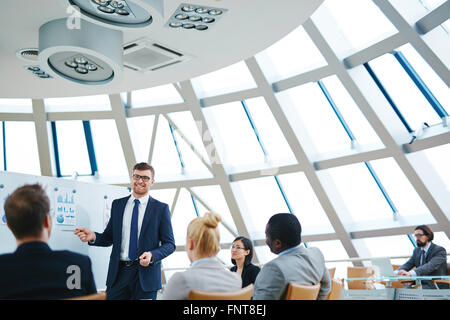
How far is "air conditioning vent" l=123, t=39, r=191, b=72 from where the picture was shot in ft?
22.8

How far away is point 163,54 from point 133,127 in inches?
298

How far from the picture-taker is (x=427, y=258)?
6.86 meters

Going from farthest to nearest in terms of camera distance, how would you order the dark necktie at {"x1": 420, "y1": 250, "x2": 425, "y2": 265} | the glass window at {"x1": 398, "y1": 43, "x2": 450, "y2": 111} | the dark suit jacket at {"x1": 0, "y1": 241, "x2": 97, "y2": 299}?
the glass window at {"x1": 398, "y1": 43, "x2": 450, "y2": 111}, the dark necktie at {"x1": 420, "y1": 250, "x2": 425, "y2": 265}, the dark suit jacket at {"x1": 0, "y1": 241, "x2": 97, "y2": 299}

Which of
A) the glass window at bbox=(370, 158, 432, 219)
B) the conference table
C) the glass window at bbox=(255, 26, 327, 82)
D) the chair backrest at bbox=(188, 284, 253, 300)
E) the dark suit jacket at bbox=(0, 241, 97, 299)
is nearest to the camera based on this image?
the dark suit jacket at bbox=(0, 241, 97, 299)

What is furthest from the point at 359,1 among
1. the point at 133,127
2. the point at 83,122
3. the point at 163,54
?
the point at 83,122

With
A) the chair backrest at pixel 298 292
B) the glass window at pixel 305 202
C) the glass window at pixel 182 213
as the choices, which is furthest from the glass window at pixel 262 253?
the chair backrest at pixel 298 292

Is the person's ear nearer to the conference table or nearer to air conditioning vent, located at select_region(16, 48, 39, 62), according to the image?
the conference table

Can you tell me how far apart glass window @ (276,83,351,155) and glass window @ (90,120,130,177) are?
6.47m

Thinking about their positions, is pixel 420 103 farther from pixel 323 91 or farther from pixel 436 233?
pixel 436 233

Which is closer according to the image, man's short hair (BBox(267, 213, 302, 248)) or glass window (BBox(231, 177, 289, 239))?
man's short hair (BBox(267, 213, 302, 248))

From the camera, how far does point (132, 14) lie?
5.65m

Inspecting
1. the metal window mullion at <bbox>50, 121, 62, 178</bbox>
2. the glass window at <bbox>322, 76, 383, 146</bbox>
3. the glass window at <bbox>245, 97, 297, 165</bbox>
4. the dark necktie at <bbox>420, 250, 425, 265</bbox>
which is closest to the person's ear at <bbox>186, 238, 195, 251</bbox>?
the dark necktie at <bbox>420, 250, 425, 265</bbox>

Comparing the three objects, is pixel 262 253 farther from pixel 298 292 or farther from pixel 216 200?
pixel 298 292
